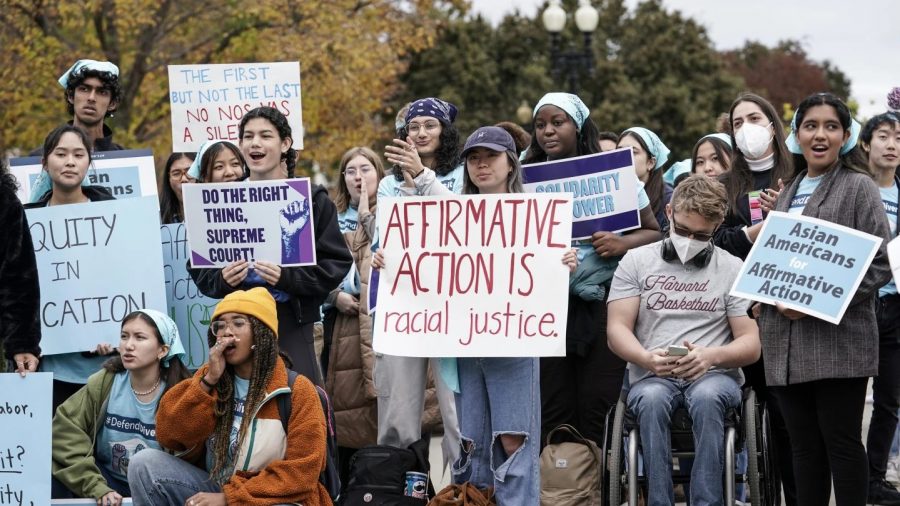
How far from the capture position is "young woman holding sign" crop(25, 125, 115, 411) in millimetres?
6562

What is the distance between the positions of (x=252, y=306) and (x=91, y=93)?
7.49 feet

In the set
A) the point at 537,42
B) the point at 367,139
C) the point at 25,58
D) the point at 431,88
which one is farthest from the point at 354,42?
the point at 537,42

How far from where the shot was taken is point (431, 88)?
3594 centimetres

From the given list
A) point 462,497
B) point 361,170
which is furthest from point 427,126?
point 462,497

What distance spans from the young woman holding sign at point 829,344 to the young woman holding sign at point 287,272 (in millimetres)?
2039

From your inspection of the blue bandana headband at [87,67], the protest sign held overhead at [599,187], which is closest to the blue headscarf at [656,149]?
the protest sign held overhead at [599,187]

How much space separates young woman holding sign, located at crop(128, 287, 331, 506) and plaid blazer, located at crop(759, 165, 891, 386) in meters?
1.98

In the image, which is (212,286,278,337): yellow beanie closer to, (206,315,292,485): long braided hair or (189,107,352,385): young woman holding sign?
(206,315,292,485): long braided hair

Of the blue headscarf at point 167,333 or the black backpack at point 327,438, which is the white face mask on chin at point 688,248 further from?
the blue headscarf at point 167,333

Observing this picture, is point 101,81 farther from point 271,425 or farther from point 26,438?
point 271,425

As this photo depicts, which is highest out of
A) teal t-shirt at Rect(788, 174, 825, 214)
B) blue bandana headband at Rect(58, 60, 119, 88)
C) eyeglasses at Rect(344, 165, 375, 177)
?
blue bandana headband at Rect(58, 60, 119, 88)

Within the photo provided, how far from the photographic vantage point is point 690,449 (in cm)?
598

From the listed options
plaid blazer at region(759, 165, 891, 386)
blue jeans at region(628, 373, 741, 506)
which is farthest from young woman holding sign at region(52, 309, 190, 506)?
plaid blazer at region(759, 165, 891, 386)

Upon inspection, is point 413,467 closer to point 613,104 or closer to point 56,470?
point 56,470
